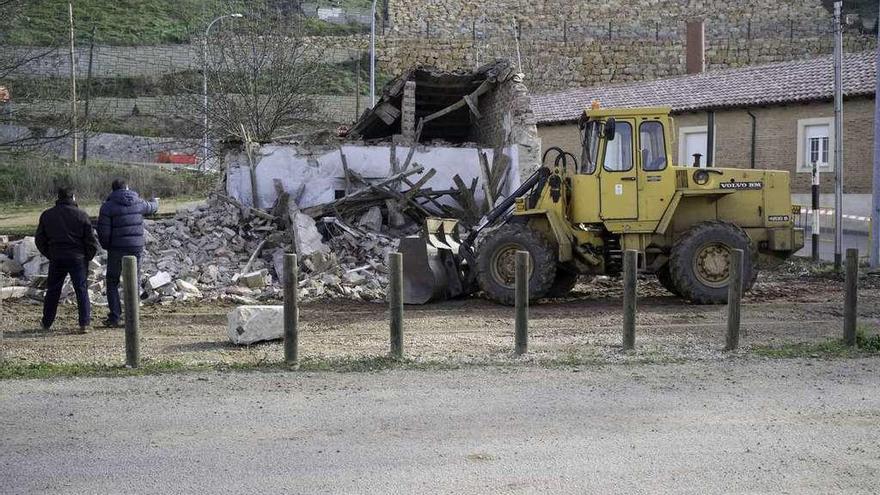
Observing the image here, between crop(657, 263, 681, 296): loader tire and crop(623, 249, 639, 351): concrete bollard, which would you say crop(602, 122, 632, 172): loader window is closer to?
crop(657, 263, 681, 296): loader tire

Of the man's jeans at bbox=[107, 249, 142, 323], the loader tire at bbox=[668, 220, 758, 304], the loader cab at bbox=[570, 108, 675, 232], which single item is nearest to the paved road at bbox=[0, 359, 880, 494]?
the man's jeans at bbox=[107, 249, 142, 323]

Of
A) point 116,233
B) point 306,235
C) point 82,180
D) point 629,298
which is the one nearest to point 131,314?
point 116,233

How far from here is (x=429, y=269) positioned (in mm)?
14359

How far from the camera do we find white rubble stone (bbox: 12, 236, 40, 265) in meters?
16.6

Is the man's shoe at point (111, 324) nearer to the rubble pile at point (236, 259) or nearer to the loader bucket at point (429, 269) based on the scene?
the rubble pile at point (236, 259)

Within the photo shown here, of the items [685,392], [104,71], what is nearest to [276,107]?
[685,392]

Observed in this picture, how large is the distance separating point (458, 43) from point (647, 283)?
36899 millimetres

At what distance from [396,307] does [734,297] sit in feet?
11.4

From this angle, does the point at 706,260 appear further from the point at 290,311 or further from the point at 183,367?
the point at 183,367

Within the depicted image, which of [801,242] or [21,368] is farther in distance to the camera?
[801,242]

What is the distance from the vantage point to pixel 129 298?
29.9 ft

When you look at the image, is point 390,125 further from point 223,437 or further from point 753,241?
point 223,437

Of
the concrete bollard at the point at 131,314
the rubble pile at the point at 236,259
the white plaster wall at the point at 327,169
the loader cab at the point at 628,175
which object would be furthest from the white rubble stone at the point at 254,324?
the white plaster wall at the point at 327,169

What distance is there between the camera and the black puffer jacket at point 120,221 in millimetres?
11844
